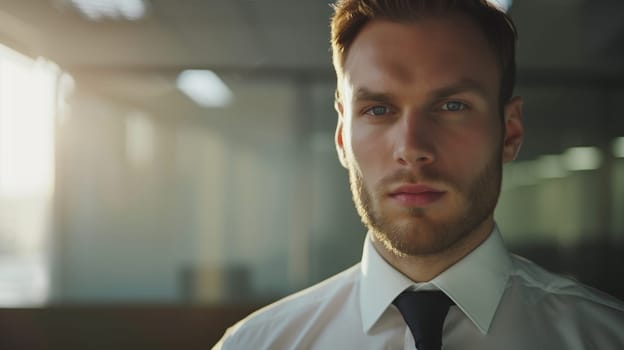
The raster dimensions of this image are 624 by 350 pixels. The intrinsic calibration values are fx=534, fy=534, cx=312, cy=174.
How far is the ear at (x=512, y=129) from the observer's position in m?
1.04

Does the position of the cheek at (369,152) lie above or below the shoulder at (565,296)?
above

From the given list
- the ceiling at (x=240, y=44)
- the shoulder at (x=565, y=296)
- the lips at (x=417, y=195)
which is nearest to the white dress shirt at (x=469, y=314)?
the shoulder at (x=565, y=296)

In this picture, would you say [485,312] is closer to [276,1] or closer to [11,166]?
[276,1]

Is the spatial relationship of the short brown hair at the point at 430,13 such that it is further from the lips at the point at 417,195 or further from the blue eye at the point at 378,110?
the lips at the point at 417,195

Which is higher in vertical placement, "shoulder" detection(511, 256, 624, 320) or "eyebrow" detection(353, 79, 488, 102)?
"eyebrow" detection(353, 79, 488, 102)

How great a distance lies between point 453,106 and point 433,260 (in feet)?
0.91

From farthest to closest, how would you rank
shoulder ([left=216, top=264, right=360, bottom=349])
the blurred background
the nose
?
the blurred background → shoulder ([left=216, top=264, right=360, bottom=349]) → the nose

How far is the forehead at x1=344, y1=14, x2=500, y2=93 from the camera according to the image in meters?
0.94

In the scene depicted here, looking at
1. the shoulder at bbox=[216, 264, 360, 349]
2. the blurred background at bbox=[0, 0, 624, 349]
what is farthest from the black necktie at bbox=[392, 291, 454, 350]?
the blurred background at bbox=[0, 0, 624, 349]

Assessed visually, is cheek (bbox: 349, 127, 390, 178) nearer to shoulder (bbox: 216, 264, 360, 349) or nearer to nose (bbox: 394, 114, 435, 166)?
nose (bbox: 394, 114, 435, 166)

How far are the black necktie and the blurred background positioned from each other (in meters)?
2.60

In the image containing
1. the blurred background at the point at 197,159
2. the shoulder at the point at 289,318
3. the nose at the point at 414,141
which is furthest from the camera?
the blurred background at the point at 197,159

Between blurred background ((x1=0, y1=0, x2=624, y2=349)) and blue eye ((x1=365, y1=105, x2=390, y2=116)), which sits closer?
blue eye ((x1=365, y1=105, x2=390, y2=116))

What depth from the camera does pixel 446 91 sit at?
3.05ft
